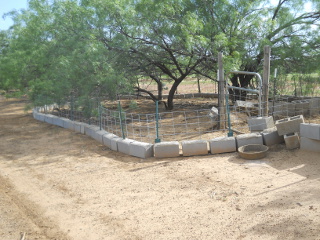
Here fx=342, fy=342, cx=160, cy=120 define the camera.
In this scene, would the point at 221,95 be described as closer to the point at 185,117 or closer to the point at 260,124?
the point at 185,117

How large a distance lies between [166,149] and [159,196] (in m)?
1.99

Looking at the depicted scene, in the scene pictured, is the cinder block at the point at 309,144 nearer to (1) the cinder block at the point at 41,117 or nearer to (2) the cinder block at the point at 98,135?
(2) the cinder block at the point at 98,135

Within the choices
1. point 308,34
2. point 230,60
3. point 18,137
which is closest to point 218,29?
point 230,60

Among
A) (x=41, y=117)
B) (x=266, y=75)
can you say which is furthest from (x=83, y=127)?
(x=266, y=75)

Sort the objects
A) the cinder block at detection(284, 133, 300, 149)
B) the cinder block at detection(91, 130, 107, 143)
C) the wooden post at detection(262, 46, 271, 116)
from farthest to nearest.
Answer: the cinder block at detection(91, 130, 107, 143) → the wooden post at detection(262, 46, 271, 116) → the cinder block at detection(284, 133, 300, 149)

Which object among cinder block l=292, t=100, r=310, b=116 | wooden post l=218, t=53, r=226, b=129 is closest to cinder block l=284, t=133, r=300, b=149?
wooden post l=218, t=53, r=226, b=129

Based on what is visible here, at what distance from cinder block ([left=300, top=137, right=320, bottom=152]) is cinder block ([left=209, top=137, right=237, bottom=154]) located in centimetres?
133

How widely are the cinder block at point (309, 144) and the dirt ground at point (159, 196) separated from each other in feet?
0.42

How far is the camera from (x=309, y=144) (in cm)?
677

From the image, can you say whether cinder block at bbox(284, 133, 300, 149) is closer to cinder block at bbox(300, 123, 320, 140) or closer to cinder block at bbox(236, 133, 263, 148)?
cinder block at bbox(300, 123, 320, 140)

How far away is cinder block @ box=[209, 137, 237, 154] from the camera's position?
727cm

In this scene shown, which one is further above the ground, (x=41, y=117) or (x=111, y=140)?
(x=41, y=117)

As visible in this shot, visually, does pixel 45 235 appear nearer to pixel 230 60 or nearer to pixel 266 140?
pixel 266 140

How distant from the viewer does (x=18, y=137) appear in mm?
10648
